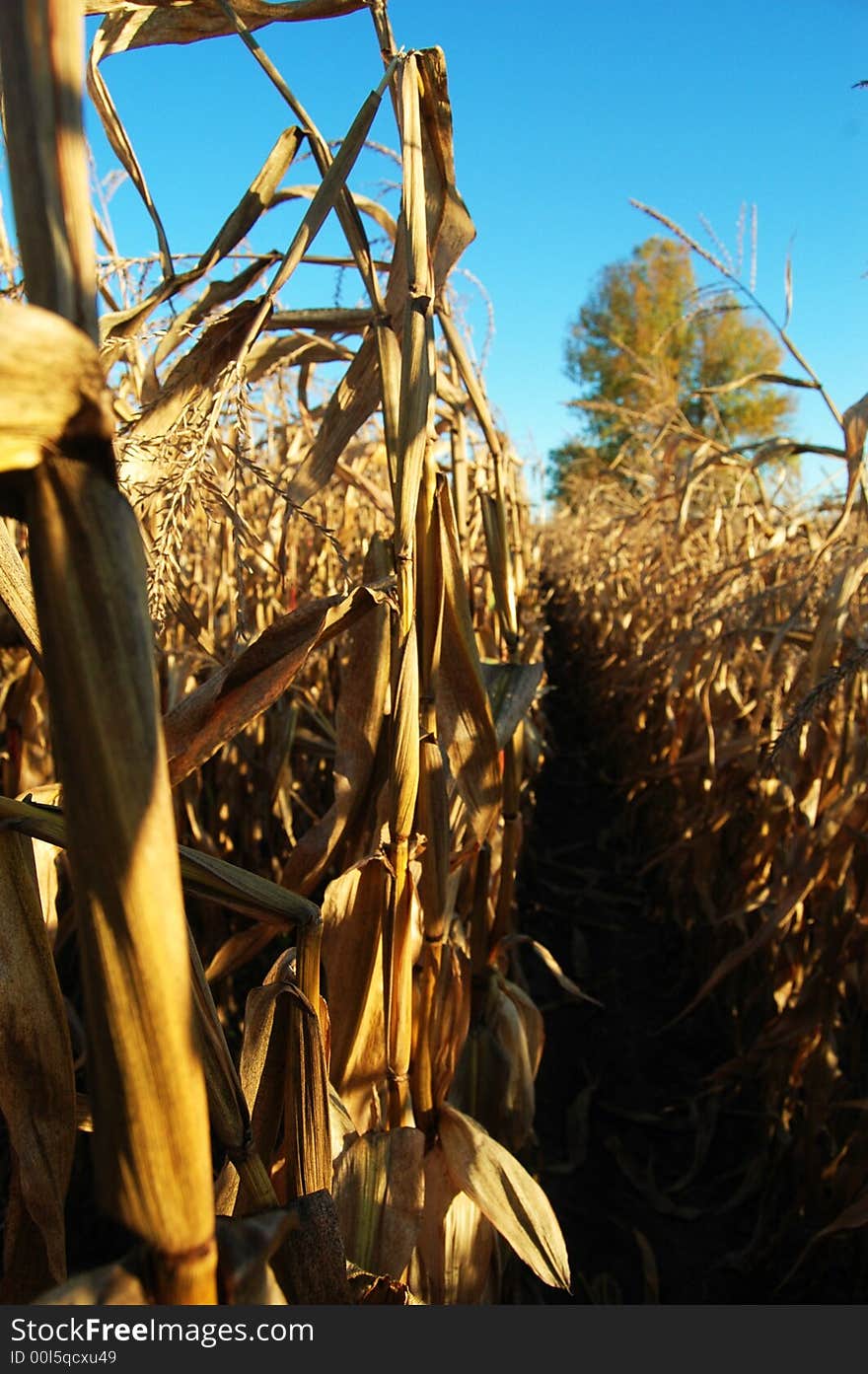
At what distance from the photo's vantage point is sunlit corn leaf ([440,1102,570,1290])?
90 cm

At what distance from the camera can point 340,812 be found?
99 centimetres

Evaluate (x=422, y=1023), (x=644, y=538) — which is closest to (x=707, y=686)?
(x=422, y=1023)

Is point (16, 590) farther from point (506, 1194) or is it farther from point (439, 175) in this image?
point (506, 1194)

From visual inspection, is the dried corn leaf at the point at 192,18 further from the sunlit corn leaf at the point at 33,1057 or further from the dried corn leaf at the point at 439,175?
the sunlit corn leaf at the point at 33,1057

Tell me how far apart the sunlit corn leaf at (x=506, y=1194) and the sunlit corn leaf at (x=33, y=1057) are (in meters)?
0.45

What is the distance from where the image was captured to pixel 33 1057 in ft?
2.02

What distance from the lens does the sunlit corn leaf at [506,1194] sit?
35.3 inches

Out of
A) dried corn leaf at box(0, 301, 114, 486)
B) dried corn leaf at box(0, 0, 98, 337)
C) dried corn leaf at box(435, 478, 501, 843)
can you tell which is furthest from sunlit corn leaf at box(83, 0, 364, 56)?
dried corn leaf at box(0, 301, 114, 486)

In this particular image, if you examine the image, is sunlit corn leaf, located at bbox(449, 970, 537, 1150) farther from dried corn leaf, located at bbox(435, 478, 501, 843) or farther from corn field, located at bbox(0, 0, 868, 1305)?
dried corn leaf, located at bbox(435, 478, 501, 843)

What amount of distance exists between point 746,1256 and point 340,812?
1.47m

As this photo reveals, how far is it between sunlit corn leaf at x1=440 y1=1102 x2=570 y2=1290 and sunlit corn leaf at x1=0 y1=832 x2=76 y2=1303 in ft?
1.46

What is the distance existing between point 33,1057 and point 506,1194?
0.55m

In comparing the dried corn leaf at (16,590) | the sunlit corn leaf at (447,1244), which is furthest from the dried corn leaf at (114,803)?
the sunlit corn leaf at (447,1244)

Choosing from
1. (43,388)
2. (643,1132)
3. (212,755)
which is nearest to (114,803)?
(43,388)
